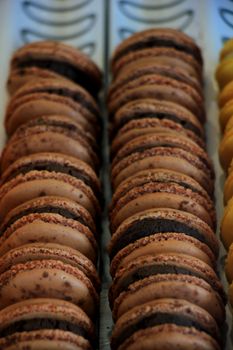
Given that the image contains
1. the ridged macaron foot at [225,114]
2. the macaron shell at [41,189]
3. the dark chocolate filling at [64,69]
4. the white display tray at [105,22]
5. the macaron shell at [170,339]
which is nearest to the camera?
the macaron shell at [170,339]

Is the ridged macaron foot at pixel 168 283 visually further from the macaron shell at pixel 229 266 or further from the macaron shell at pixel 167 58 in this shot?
the macaron shell at pixel 167 58

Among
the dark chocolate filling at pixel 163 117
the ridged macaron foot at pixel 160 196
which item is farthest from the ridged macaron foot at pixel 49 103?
the ridged macaron foot at pixel 160 196

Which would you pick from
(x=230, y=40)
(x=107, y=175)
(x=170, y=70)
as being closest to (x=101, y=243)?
(x=107, y=175)

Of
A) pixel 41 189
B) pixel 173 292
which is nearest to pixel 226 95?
pixel 41 189

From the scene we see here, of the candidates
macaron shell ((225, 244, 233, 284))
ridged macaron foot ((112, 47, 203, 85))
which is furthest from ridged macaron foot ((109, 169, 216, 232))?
ridged macaron foot ((112, 47, 203, 85))

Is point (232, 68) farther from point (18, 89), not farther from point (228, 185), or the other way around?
point (18, 89)

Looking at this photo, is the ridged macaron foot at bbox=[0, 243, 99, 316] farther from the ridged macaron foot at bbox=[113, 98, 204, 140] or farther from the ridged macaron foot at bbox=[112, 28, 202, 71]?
the ridged macaron foot at bbox=[112, 28, 202, 71]
